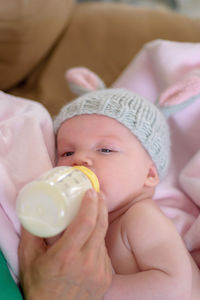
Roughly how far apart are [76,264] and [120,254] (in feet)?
0.76

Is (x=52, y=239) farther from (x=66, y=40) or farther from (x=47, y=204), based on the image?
(x=66, y=40)

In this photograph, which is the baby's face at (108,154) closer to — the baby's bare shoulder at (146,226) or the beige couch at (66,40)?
the baby's bare shoulder at (146,226)

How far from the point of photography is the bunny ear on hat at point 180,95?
3.90 feet

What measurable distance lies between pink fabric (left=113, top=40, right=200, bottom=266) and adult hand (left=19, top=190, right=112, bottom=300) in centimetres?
40

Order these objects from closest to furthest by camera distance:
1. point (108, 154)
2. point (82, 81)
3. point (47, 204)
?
point (47, 204), point (108, 154), point (82, 81)

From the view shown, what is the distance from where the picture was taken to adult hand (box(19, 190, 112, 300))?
75cm

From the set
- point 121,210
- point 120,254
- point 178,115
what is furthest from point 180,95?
point 120,254

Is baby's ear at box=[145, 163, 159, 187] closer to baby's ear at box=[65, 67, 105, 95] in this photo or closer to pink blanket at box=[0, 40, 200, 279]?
pink blanket at box=[0, 40, 200, 279]

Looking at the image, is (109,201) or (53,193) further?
(109,201)

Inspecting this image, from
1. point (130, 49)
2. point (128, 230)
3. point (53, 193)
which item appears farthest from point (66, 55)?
point (53, 193)

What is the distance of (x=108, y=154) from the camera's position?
102 cm

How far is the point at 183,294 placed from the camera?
0.88 meters

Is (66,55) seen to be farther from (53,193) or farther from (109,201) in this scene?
(53,193)

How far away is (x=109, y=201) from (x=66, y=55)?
0.92m
